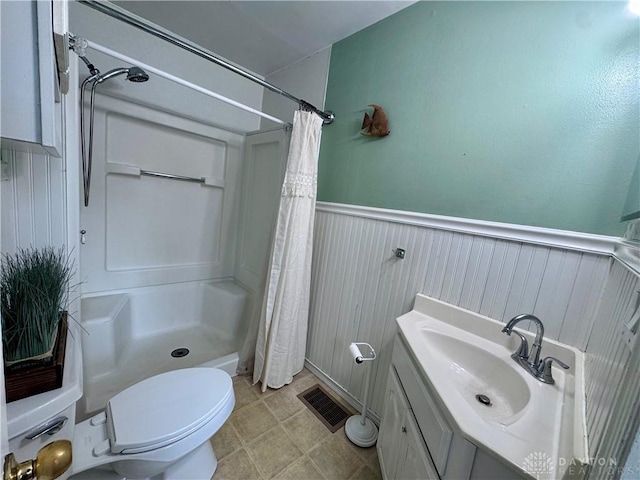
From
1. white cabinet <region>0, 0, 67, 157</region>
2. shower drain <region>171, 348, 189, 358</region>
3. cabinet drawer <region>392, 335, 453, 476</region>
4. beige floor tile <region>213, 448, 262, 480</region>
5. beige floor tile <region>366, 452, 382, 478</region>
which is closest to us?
white cabinet <region>0, 0, 67, 157</region>

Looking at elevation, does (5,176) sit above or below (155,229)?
above

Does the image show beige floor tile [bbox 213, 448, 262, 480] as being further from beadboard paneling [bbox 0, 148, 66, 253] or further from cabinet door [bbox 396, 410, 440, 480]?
beadboard paneling [bbox 0, 148, 66, 253]

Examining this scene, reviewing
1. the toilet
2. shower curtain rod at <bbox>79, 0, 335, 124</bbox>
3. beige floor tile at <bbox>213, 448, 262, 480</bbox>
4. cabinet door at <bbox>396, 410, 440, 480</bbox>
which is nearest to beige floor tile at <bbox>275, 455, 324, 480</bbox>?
beige floor tile at <bbox>213, 448, 262, 480</bbox>

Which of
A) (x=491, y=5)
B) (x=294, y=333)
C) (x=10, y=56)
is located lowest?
(x=294, y=333)

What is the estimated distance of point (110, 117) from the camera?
1594mm

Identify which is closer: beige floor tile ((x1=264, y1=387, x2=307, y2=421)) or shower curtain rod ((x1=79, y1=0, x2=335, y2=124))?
shower curtain rod ((x1=79, y1=0, x2=335, y2=124))

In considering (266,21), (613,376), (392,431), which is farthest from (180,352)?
(266,21)

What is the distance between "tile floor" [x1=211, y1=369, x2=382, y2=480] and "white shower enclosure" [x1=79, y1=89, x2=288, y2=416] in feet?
1.23

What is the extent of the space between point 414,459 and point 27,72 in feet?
4.57

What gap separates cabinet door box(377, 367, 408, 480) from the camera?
3.12 feet

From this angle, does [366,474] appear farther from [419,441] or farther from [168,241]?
[168,241]

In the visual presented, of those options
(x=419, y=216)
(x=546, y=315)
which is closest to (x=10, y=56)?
(x=419, y=216)

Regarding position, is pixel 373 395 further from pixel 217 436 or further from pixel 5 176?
pixel 5 176

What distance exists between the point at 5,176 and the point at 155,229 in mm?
1151
